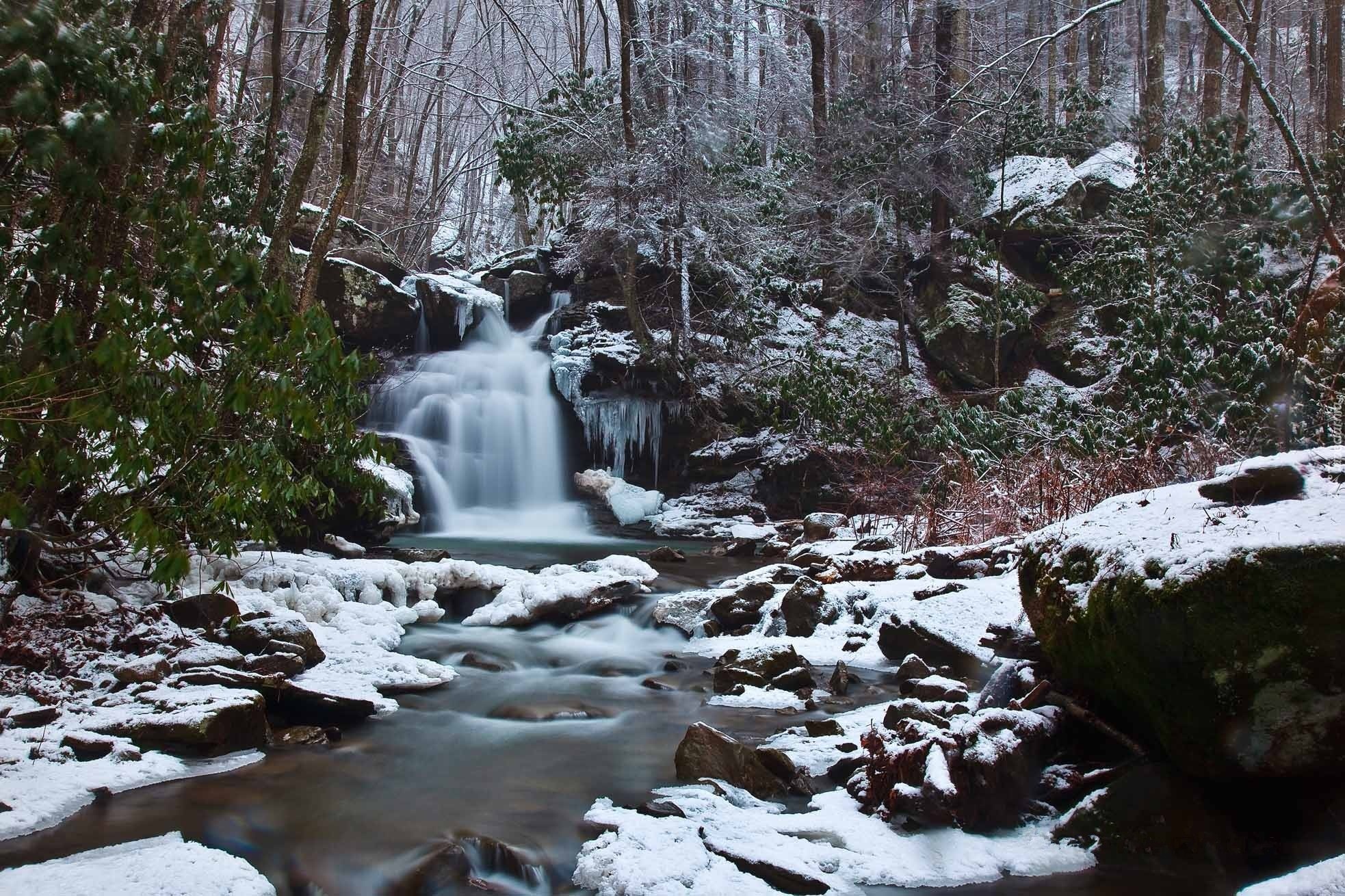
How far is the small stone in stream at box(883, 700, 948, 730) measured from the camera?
3.81 metres

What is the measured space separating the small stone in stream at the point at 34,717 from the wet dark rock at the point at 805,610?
14.8 ft

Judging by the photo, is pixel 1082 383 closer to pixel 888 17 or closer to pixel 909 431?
pixel 909 431

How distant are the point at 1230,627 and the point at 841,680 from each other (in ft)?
8.83

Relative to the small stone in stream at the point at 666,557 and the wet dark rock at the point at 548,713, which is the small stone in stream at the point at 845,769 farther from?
the small stone in stream at the point at 666,557

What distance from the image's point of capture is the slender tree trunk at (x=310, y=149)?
6438 millimetres

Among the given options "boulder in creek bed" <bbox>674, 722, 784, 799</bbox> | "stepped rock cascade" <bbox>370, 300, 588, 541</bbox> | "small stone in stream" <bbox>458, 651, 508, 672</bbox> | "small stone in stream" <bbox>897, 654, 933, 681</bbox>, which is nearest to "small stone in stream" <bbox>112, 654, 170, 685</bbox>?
"small stone in stream" <bbox>458, 651, 508, 672</bbox>

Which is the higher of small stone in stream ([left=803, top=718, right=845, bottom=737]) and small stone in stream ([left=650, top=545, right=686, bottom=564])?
small stone in stream ([left=650, top=545, right=686, bottom=564])

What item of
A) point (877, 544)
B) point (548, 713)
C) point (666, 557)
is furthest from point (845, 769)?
point (666, 557)

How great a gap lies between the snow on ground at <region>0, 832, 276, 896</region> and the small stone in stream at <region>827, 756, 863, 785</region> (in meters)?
2.29

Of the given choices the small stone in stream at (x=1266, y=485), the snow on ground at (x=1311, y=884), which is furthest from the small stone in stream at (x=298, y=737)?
the small stone in stream at (x=1266, y=485)

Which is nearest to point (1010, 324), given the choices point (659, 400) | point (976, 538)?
point (659, 400)

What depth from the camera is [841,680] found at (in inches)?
205

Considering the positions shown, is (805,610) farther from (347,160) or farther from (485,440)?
(485,440)

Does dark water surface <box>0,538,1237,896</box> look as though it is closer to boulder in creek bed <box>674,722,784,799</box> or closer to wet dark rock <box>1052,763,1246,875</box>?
wet dark rock <box>1052,763,1246,875</box>
